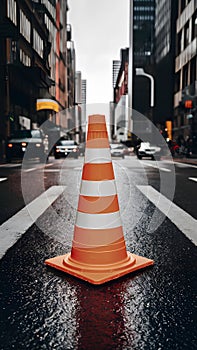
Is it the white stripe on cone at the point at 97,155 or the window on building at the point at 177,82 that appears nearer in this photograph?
the white stripe on cone at the point at 97,155

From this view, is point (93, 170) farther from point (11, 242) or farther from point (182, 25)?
point (182, 25)

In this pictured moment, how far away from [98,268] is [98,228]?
0.30 metres

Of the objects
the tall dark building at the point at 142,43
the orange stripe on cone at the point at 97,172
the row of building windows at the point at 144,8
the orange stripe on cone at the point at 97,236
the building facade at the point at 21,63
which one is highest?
the row of building windows at the point at 144,8

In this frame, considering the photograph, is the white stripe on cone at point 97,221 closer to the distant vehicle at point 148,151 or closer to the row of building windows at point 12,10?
the distant vehicle at point 148,151

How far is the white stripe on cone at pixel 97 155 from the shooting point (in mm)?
3033

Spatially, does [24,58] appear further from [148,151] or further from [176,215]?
[176,215]

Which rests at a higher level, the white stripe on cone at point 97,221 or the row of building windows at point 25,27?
the row of building windows at point 25,27

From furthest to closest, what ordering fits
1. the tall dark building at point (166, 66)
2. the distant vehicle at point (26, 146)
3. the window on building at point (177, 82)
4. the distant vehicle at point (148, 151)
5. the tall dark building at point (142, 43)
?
the tall dark building at point (142, 43)
the tall dark building at point (166, 66)
the window on building at point (177, 82)
the distant vehicle at point (148, 151)
the distant vehicle at point (26, 146)

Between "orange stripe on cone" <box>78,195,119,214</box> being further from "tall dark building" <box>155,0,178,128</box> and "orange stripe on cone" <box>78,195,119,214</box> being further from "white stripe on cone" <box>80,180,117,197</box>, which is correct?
"tall dark building" <box>155,0,178,128</box>

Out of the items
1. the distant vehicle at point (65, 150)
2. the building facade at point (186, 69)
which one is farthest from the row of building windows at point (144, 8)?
the distant vehicle at point (65, 150)

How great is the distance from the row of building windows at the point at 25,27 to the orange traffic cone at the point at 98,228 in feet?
106

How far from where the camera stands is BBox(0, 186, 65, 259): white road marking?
3.79 metres

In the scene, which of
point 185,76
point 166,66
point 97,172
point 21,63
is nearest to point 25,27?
point 21,63

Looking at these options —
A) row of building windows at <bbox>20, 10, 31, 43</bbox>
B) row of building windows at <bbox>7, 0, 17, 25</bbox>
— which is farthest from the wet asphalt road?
row of building windows at <bbox>20, 10, 31, 43</bbox>
